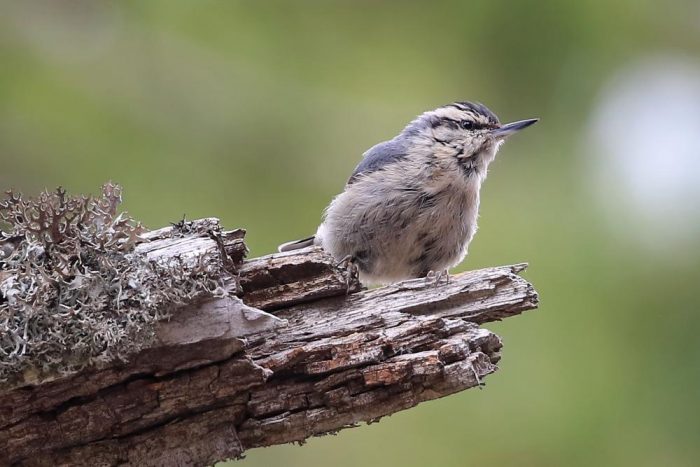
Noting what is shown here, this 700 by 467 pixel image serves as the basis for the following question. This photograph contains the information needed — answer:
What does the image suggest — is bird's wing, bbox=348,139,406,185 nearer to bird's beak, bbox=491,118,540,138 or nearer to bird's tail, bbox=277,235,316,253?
bird's tail, bbox=277,235,316,253

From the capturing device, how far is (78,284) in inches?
84.0

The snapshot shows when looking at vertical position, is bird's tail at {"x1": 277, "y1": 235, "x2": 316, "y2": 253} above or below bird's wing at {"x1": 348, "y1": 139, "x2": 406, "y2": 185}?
below

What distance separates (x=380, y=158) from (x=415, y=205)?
376 mm

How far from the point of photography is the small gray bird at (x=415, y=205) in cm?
368

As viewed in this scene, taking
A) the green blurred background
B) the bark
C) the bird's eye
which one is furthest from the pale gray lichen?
the bird's eye

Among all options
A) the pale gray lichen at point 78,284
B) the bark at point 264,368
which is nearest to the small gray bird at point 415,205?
the bark at point 264,368

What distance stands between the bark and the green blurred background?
44.1 inches

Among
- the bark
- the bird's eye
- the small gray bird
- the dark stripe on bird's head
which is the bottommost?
the bark

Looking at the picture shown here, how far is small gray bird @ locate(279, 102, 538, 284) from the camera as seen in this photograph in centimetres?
368

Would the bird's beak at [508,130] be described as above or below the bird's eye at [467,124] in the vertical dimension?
below

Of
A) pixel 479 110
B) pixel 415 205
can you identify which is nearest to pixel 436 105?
pixel 479 110

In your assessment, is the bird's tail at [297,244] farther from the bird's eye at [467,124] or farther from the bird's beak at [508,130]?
the bird's beak at [508,130]

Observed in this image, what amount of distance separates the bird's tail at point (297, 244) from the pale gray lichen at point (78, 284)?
150 cm

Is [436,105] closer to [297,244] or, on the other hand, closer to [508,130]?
[508,130]
